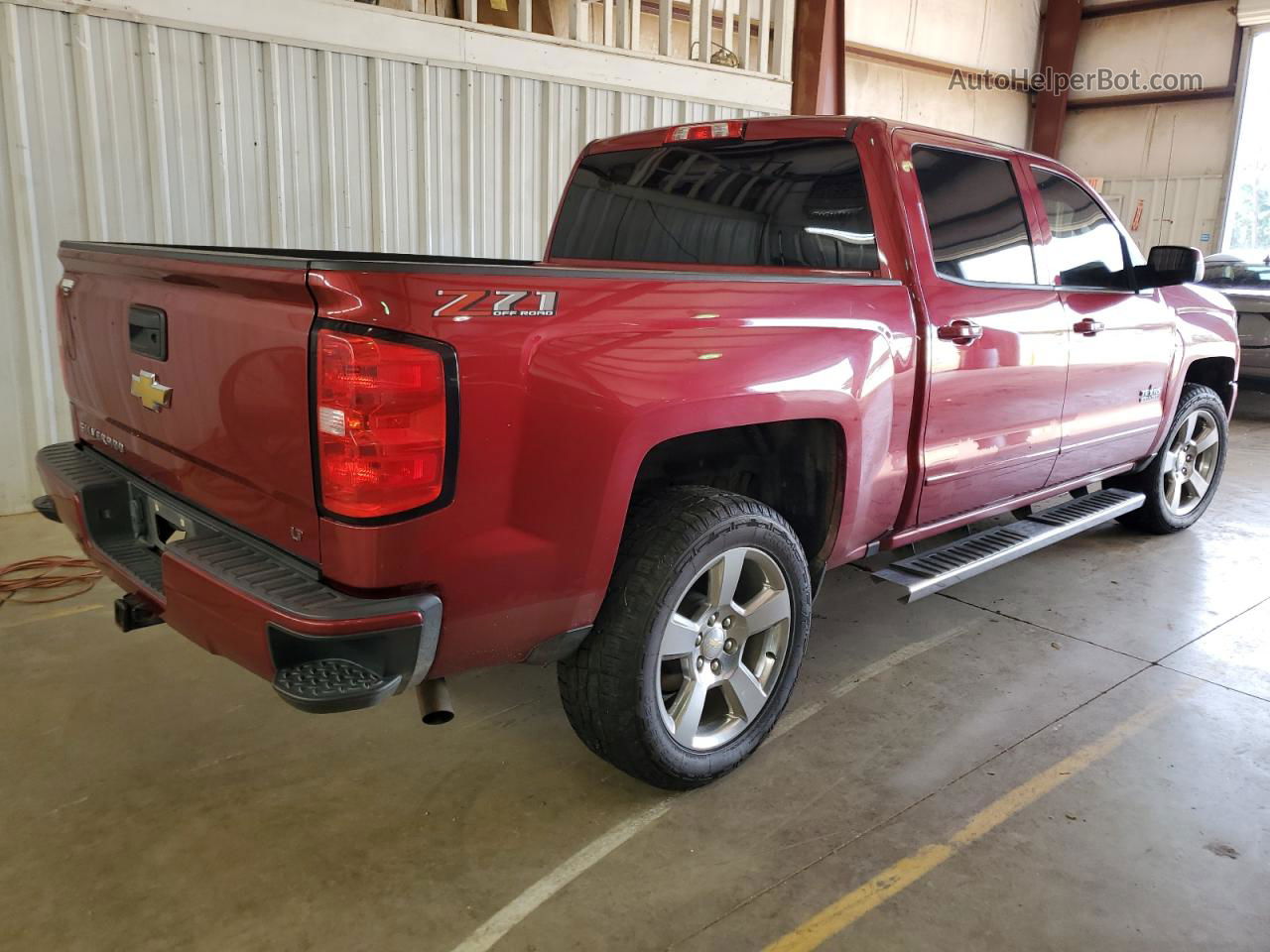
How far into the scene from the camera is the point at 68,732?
9.25 ft

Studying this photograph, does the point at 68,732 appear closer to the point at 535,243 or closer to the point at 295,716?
the point at 295,716

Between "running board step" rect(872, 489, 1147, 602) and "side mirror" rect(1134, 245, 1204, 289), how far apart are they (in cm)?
103

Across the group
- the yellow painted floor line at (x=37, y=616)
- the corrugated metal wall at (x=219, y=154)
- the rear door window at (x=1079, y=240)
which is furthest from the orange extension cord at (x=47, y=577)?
the rear door window at (x=1079, y=240)

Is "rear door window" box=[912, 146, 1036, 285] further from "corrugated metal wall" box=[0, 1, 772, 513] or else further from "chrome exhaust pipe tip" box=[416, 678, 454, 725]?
"corrugated metal wall" box=[0, 1, 772, 513]

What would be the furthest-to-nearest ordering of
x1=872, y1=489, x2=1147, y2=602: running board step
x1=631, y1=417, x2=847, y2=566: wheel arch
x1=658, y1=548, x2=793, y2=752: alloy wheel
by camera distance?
1. x1=872, y1=489, x2=1147, y2=602: running board step
2. x1=631, y1=417, x2=847, y2=566: wheel arch
3. x1=658, y1=548, x2=793, y2=752: alloy wheel

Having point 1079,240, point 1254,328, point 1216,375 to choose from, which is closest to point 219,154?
point 1079,240

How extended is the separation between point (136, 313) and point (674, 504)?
1425mm

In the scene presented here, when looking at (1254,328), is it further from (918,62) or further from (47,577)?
(47,577)

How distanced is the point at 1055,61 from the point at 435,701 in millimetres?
16114

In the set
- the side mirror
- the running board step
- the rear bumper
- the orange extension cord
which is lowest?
the orange extension cord

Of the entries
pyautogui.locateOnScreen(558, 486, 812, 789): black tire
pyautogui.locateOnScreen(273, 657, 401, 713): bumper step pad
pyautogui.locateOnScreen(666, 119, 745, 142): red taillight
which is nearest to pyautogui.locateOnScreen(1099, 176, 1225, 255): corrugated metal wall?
pyautogui.locateOnScreen(666, 119, 745, 142): red taillight

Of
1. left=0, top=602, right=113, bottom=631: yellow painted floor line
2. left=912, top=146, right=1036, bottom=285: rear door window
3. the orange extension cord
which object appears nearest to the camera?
left=912, top=146, right=1036, bottom=285: rear door window

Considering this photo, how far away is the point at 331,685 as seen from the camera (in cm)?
183

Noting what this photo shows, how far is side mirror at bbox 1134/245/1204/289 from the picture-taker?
392 centimetres
